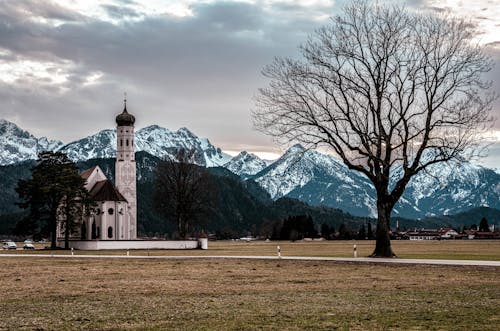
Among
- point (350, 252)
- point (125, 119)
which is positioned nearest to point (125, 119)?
point (125, 119)

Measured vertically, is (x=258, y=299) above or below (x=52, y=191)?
below

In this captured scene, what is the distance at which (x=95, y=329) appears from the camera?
1443 cm

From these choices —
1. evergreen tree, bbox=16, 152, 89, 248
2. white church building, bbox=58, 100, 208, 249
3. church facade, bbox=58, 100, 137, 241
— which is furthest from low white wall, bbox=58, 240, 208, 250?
church facade, bbox=58, 100, 137, 241

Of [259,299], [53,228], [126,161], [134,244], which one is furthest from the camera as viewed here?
[126,161]

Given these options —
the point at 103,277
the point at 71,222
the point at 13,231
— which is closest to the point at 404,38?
the point at 103,277

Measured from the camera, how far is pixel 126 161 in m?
125

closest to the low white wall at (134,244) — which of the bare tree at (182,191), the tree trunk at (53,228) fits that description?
the tree trunk at (53,228)

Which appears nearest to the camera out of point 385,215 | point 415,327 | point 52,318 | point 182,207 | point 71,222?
point 415,327

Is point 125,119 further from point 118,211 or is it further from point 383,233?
point 383,233

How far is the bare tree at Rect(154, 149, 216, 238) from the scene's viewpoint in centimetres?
9356

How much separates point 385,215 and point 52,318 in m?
30.2

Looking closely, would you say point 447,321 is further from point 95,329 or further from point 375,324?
point 95,329

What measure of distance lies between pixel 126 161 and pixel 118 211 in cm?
1723

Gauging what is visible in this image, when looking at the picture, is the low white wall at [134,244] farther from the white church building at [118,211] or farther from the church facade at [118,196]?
the church facade at [118,196]
